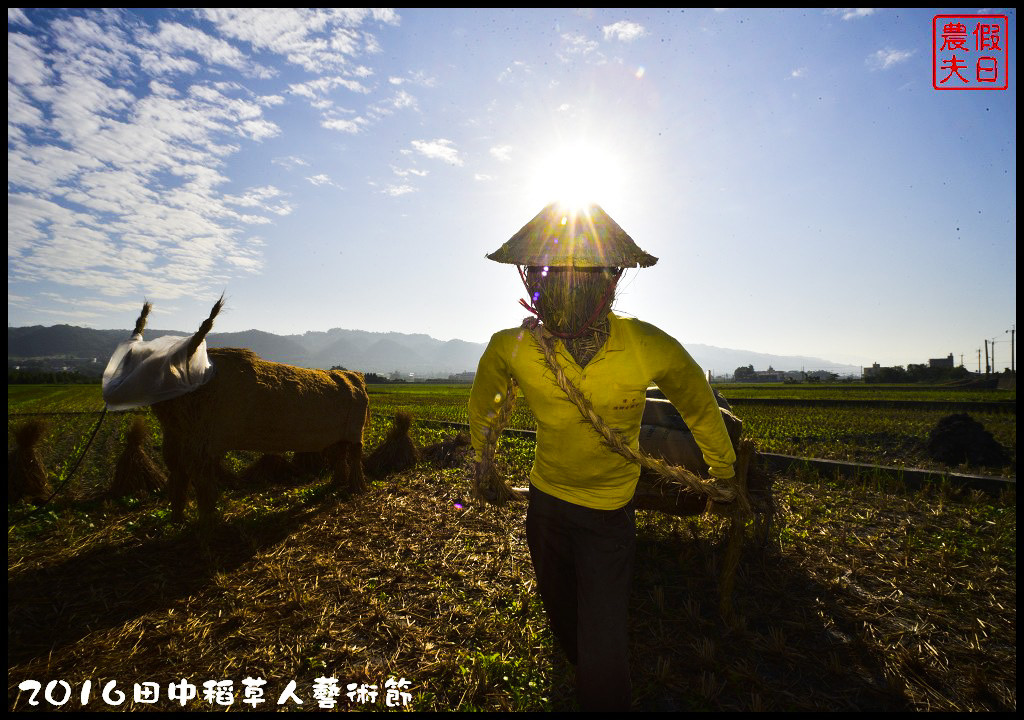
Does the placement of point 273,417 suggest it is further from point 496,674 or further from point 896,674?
point 896,674

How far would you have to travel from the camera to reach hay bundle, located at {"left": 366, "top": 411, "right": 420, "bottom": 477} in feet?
29.5

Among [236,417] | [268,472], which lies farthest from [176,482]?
[268,472]

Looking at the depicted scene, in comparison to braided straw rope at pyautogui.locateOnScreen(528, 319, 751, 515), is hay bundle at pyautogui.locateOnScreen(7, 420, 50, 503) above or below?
below

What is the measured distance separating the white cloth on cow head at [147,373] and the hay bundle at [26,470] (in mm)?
3244

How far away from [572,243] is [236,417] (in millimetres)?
5064

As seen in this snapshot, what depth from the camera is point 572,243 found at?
2.44m

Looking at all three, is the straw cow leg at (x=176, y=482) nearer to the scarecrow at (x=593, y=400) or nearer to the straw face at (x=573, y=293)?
the scarecrow at (x=593, y=400)

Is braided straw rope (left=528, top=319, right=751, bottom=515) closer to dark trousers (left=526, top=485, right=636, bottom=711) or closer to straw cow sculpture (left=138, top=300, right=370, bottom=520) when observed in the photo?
dark trousers (left=526, top=485, right=636, bottom=711)

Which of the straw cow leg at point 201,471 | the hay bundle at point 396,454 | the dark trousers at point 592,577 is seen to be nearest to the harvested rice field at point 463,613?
the straw cow leg at point 201,471

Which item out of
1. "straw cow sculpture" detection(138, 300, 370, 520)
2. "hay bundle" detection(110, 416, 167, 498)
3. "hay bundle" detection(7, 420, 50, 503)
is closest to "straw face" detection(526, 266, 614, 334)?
"straw cow sculpture" detection(138, 300, 370, 520)

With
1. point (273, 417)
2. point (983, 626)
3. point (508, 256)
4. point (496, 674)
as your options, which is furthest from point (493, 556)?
point (983, 626)

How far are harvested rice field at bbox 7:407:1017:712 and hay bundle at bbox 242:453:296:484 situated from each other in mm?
1512

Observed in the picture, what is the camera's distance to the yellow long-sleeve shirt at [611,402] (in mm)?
2400

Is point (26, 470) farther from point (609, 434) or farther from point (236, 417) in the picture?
point (609, 434)
